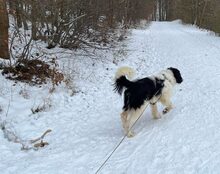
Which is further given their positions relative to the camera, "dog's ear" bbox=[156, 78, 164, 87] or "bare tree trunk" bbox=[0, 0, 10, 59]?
"bare tree trunk" bbox=[0, 0, 10, 59]

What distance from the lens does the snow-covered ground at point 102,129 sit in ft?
15.1

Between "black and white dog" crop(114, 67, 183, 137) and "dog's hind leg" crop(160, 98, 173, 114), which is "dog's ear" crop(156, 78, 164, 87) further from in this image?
"dog's hind leg" crop(160, 98, 173, 114)

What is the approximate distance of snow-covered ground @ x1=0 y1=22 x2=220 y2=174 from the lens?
4605mm

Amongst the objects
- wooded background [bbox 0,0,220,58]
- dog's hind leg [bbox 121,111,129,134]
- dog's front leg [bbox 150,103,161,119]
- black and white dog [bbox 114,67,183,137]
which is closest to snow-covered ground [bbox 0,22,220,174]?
dog's front leg [bbox 150,103,161,119]

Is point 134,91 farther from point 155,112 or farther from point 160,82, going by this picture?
point 155,112

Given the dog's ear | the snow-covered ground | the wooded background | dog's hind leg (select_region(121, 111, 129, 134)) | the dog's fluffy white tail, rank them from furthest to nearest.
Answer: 1. the wooded background
2. the dog's ear
3. dog's hind leg (select_region(121, 111, 129, 134))
4. the dog's fluffy white tail
5. the snow-covered ground

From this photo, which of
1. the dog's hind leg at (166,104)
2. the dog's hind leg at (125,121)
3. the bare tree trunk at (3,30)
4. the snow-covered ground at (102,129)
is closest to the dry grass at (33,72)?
the snow-covered ground at (102,129)

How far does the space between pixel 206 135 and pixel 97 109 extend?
9.79 ft

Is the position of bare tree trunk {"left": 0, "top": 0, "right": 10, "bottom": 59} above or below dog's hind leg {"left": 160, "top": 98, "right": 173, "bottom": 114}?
above

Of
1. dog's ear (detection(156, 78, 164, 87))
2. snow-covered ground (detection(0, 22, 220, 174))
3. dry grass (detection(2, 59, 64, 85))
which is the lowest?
snow-covered ground (detection(0, 22, 220, 174))

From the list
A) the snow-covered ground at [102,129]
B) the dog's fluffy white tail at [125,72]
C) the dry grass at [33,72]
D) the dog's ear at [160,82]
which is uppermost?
the dog's fluffy white tail at [125,72]

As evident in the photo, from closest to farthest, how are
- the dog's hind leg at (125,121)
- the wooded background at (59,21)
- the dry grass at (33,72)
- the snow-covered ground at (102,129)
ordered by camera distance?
the snow-covered ground at (102,129) < the dog's hind leg at (125,121) < the dry grass at (33,72) < the wooded background at (59,21)

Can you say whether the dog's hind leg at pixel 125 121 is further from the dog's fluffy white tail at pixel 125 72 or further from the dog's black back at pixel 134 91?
the dog's fluffy white tail at pixel 125 72

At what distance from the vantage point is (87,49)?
1209 centimetres
